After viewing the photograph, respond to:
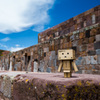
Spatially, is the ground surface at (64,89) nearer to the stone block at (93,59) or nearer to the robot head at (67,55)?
the robot head at (67,55)

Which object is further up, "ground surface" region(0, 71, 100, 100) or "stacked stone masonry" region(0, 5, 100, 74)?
"stacked stone masonry" region(0, 5, 100, 74)

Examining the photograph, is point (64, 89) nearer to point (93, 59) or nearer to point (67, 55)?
point (67, 55)

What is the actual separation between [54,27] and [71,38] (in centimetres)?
373

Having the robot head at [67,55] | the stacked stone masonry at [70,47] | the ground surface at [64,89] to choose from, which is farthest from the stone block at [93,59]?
the ground surface at [64,89]

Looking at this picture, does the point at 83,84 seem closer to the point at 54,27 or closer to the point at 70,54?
the point at 70,54

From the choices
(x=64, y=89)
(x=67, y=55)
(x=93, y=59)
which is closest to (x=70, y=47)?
(x=93, y=59)

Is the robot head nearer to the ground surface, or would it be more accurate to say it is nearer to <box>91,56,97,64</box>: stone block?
the ground surface

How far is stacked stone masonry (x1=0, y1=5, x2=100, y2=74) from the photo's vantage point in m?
4.31

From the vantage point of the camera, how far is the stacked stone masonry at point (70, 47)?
14.1 feet

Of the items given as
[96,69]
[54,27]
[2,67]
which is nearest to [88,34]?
[96,69]

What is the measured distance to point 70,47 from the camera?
16.3 feet

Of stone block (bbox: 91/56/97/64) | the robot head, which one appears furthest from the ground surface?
stone block (bbox: 91/56/97/64)

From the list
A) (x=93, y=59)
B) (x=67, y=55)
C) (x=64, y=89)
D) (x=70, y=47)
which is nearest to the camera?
(x=64, y=89)

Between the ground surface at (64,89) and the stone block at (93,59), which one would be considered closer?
the ground surface at (64,89)
